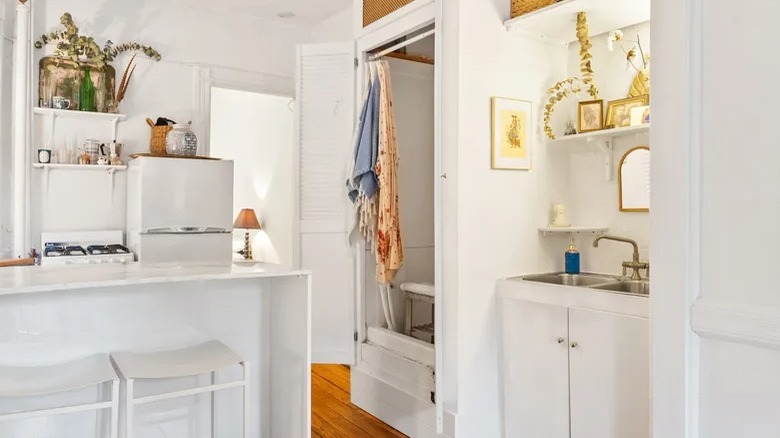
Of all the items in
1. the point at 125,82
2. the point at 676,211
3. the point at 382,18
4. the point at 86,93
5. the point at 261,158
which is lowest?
the point at 676,211

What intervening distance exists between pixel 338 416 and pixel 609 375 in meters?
1.74

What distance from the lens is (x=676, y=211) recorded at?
63.8 inches

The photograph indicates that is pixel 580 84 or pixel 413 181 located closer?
pixel 580 84

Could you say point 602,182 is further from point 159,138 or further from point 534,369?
point 159,138

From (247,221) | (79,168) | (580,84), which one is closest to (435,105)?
(580,84)

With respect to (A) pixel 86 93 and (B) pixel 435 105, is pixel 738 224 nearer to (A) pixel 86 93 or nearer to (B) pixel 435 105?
(B) pixel 435 105

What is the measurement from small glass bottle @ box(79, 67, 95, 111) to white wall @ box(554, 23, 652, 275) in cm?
316

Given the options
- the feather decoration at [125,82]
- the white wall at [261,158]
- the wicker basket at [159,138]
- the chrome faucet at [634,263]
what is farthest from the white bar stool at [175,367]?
the white wall at [261,158]

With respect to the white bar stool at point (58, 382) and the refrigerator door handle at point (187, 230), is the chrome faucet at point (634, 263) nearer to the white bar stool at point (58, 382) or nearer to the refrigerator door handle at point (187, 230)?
the white bar stool at point (58, 382)

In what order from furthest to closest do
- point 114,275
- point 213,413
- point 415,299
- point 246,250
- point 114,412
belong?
point 246,250 < point 415,299 < point 213,413 < point 114,275 < point 114,412

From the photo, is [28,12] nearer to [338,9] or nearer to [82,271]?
[338,9]

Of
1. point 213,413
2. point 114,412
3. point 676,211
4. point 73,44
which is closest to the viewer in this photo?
point 676,211

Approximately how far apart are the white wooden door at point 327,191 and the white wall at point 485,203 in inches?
37.5

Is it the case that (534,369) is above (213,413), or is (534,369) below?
above
